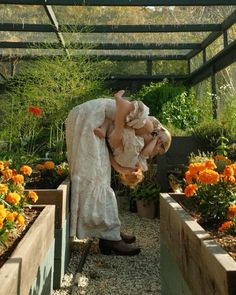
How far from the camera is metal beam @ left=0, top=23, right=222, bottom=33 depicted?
5.86 meters

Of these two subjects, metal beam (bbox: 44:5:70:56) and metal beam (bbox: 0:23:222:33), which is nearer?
metal beam (bbox: 44:5:70:56)

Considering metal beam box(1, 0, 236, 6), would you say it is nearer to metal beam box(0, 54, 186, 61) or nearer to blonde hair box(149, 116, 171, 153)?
blonde hair box(149, 116, 171, 153)

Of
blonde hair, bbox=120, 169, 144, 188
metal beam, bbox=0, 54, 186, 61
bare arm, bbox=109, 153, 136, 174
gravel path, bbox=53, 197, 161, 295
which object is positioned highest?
metal beam, bbox=0, 54, 186, 61

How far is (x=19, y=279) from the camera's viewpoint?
4.21ft

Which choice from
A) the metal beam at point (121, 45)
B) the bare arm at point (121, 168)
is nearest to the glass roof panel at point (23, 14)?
the metal beam at point (121, 45)

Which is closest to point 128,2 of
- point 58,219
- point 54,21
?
point 54,21

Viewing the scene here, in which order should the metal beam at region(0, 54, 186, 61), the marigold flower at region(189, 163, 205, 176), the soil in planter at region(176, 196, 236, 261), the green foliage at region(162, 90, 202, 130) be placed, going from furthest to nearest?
the metal beam at region(0, 54, 186, 61) < the green foliage at region(162, 90, 202, 130) < the marigold flower at region(189, 163, 205, 176) < the soil in planter at region(176, 196, 236, 261)

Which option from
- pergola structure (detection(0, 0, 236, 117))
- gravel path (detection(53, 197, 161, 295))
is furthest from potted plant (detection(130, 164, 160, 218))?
pergola structure (detection(0, 0, 236, 117))

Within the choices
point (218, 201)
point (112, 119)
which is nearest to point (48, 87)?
point (112, 119)

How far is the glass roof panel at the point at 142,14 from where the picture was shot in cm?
537

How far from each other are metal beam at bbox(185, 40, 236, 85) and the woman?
2855 millimetres

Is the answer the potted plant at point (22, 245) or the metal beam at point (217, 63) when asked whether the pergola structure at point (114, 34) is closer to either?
the metal beam at point (217, 63)

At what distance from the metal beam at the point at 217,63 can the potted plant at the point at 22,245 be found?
13.1ft

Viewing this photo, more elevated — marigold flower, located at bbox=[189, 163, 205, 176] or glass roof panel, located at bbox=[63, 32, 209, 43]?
glass roof panel, located at bbox=[63, 32, 209, 43]
